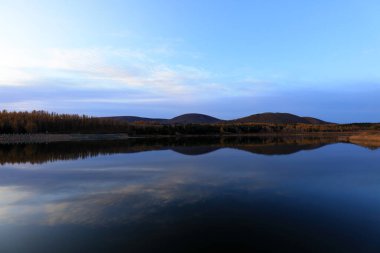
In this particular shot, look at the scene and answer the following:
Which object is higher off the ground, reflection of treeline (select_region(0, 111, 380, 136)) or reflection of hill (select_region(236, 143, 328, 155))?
reflection of treeline (select_region(0, 111, 380, 136))

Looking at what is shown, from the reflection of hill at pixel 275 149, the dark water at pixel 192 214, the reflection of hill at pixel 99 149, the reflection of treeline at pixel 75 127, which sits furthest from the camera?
the reflection of treeline at pixel 75 127

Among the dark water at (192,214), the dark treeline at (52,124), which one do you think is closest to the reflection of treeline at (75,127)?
the dark treeline at (52,124)

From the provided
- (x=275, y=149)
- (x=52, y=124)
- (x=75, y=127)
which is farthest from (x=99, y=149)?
(x=75, y=127)

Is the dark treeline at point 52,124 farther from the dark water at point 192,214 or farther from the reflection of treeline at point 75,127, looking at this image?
the dark water at point 192,214

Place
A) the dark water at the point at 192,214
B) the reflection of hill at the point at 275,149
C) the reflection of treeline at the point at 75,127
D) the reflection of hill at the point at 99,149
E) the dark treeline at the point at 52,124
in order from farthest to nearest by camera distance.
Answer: the reflection of treeline at the point at 75,127
the dark treeline at the point at 52,124
the reflection of hill at the point at 275,149
the reflection of hill at the point at 99,149
the dark water at the point at 192,214

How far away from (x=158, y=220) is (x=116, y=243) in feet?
4.39

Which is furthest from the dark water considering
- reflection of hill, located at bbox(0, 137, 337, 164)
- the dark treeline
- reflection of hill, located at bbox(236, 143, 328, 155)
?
the dark treeline

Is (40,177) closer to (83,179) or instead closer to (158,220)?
(83,179)

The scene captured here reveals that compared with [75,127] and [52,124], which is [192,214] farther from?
[75,127]

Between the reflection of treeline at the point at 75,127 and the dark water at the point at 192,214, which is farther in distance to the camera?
the reflection of treeline at the point at 75,127

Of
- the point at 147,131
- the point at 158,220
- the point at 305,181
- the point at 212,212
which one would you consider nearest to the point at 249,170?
the point at 305,181

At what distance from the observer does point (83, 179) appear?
12.2 meters

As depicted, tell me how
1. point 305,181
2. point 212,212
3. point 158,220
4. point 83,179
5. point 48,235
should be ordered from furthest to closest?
point 83,179
point 305,181
point 212,212
point 158,220
point 48,235

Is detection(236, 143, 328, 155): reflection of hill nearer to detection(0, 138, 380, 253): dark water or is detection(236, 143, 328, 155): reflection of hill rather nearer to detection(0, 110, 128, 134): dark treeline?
detection(0, 138, 380, 253): dark water
